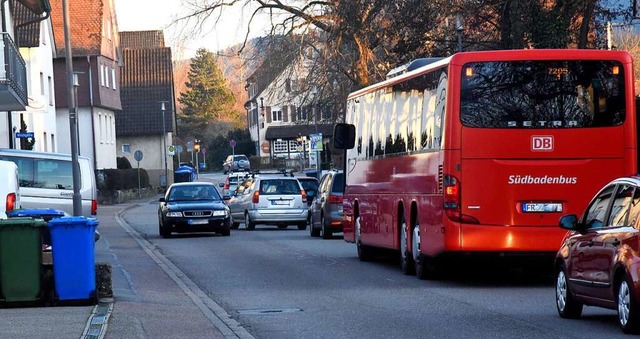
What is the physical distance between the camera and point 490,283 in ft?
59.9

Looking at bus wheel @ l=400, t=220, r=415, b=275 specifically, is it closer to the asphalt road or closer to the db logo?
the asphalt road

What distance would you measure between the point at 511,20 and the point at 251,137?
102 meters

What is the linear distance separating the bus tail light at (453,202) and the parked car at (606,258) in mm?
3313

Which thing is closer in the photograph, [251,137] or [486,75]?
[486,75]

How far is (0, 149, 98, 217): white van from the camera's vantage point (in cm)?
2831

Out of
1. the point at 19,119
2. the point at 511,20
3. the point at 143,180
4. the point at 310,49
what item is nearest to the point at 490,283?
the point at 511,20

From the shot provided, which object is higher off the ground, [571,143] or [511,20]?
[511,20]

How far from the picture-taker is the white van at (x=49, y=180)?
28312mm

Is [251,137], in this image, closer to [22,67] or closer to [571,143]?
[22,67]

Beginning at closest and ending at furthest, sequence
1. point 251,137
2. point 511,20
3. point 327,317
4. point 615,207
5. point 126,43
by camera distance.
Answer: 1. point 615,207
2. point 327,317
3. point 511,20
4. point 126,43
5. point 251,137

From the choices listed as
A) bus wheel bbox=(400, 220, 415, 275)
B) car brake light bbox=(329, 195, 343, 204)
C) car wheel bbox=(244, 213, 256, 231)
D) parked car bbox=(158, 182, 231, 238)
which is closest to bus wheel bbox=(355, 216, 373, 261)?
bus wheel bbox=(400, 220, 415, 275)

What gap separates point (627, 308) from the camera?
11.2 meters

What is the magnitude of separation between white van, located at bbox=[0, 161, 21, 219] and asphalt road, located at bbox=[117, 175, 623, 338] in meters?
3.16

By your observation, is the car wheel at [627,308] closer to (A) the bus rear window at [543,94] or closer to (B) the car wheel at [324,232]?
(A) the bus rear window at [543,94]
